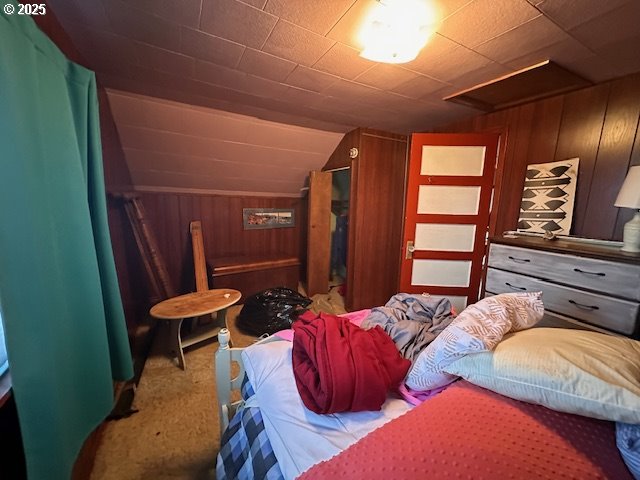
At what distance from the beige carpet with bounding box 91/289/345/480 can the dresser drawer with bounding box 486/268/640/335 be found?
2.31 m

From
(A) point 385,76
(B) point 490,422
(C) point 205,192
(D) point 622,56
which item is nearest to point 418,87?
(A) point 385,76

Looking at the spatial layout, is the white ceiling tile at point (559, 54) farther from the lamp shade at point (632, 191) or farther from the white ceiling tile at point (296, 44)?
the white ceiling tile at point (296, 44)

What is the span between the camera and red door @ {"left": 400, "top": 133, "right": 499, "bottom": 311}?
87.7 inches

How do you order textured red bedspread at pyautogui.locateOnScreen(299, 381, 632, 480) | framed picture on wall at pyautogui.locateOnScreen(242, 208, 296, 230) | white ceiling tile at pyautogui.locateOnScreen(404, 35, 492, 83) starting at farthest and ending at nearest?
1. framed picture on wall at pyautogui.locateOnScreen(242, 208, 296, 230)
2. white ceiling tile at pyautogui.locateOnScreen(404, 35, 492, 83)
3. textured red bedspread at pyautogui.locateOnScreen(299, 381, 632, 480)

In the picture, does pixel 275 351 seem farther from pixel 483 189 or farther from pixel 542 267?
pixel 483 189

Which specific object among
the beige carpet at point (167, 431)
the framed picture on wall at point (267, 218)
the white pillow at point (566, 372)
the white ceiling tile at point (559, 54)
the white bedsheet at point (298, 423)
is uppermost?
the white ceiling tile at point (559, 54)

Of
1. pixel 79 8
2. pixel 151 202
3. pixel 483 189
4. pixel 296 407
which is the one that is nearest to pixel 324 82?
pixel 79 8

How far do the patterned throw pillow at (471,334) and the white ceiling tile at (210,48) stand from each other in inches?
70.6

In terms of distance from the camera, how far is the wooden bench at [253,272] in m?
2.84

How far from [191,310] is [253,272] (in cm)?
114

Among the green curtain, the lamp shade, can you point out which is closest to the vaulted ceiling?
the green curtain

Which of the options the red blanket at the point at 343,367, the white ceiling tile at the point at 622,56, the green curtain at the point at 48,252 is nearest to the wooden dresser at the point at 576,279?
the white ceiling tile at the point at 622,56

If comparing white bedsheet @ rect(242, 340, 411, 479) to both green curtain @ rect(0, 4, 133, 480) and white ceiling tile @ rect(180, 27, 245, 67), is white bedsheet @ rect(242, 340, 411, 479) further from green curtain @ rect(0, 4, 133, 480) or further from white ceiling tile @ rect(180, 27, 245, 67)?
white ceiling tile @ rect(180, 27, 245, 67)

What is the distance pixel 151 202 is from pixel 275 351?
2.78m
